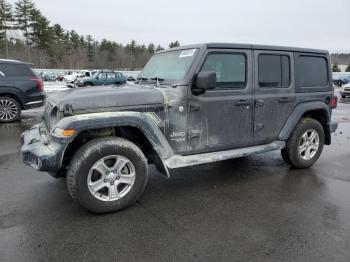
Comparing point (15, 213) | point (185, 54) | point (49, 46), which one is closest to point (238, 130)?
point (185, 54)

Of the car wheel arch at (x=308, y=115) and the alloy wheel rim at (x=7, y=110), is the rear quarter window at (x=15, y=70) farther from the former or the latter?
the car wheel arch at (x=308, y=115)

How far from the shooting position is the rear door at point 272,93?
4.43 metres

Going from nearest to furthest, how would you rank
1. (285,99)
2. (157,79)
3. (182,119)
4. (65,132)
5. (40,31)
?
(65,132), (182,119), (157,79), (285,99), (40,31)

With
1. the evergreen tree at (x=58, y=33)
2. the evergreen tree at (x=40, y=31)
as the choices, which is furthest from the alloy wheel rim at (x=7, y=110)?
the evergreen tree at (x=58, y=33)

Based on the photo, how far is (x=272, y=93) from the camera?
4559mm

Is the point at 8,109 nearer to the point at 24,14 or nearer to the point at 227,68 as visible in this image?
the point at 227,68

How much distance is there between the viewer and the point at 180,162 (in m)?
3.73

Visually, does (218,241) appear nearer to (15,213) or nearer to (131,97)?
(131,97)

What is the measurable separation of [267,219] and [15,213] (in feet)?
9.36

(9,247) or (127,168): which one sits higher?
(127,168)

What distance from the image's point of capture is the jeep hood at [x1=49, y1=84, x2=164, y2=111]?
130 inches

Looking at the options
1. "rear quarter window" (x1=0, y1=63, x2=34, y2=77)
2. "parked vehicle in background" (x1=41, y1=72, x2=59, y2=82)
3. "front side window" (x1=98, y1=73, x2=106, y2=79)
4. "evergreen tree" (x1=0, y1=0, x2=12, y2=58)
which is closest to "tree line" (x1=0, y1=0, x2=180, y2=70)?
"evergreen tree" (x1=0, y1=0, x2=12, y2=58)

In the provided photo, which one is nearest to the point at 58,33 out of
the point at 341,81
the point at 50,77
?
the point at 50,77

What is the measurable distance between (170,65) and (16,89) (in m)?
7.12
